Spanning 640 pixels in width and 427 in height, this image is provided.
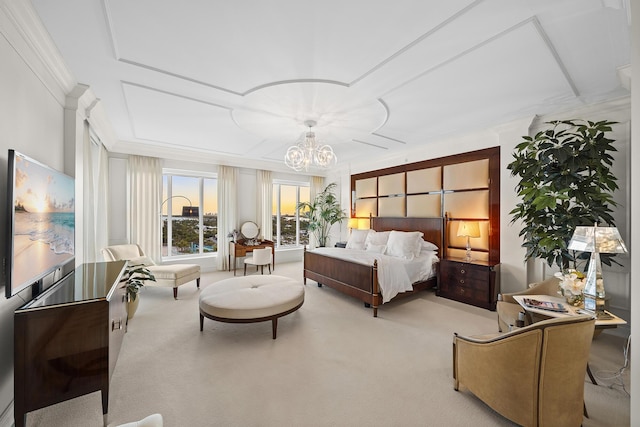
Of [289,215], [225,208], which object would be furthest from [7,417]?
[289,215]

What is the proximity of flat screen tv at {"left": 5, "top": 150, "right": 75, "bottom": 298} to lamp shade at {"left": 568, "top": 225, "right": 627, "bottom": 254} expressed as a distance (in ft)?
13.4

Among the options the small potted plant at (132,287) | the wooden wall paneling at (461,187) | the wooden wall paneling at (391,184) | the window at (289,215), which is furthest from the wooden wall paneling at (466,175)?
the small potted plant at (132,287)

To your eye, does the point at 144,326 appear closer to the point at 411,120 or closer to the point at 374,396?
the point at 374,396

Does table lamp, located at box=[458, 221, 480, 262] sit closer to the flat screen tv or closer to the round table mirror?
the round table mirror

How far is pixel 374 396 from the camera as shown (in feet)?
6.59

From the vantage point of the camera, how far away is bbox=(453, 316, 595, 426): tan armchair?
1474mm

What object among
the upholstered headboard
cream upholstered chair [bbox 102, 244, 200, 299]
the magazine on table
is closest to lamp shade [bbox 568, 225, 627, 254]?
the magazine on table

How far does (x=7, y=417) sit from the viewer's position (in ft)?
5.64

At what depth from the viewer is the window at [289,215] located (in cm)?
750

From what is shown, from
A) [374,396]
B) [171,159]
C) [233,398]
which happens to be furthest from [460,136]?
[171,159]

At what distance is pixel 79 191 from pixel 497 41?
4.47 meters

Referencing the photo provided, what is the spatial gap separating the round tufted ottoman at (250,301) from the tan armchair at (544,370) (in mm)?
2050

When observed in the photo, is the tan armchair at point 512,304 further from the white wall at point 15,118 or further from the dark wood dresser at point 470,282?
the white wall at point 15,118

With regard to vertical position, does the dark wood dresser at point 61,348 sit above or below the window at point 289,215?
below
